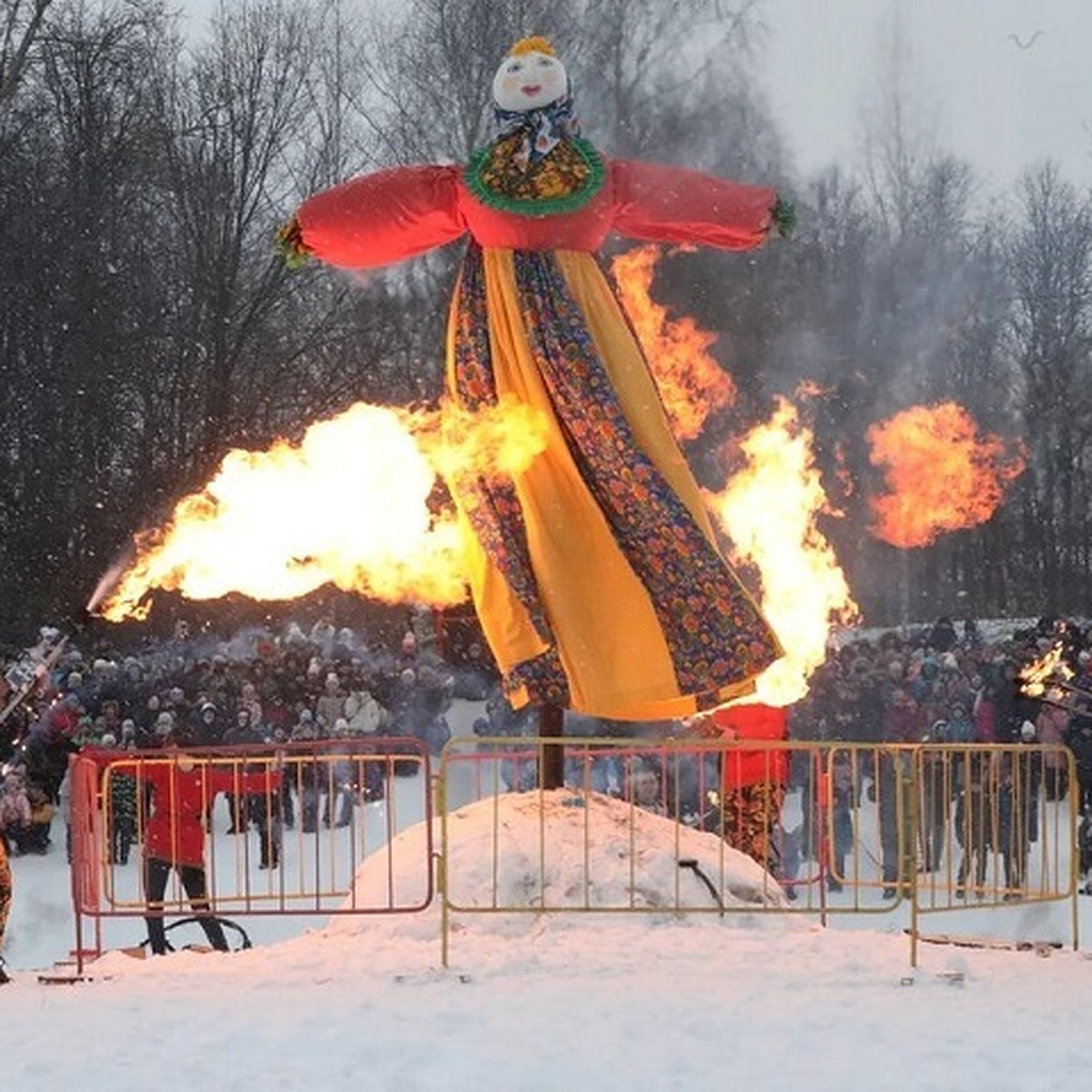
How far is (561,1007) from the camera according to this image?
8.46 m

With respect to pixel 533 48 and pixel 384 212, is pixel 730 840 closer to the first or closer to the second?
pixel 384 212

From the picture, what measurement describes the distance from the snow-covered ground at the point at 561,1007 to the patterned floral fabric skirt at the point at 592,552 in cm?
76

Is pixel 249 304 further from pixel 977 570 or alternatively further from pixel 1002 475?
pixel 977 570

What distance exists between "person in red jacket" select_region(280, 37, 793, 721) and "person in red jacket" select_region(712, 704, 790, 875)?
1936 millimetres

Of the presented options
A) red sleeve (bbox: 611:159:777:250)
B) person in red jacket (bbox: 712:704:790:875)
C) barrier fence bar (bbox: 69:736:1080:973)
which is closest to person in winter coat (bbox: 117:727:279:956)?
barrier fence bar (bbox: 69:736:1080:973)

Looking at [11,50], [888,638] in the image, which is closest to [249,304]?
[11,50]

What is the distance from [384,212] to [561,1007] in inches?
166

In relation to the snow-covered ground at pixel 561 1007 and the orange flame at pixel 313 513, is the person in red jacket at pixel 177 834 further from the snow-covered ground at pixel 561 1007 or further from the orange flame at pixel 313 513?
the snow-covered ground at pixel 561 1007

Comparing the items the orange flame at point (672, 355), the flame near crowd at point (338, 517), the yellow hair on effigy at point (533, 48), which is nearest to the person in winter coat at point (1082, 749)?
the orange flame at point (672, 355)

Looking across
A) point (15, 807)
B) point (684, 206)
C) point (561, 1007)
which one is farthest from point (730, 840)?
point (15, 807)

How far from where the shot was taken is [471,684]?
893 inches

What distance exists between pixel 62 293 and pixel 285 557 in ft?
57.3

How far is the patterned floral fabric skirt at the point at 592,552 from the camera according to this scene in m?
10.2

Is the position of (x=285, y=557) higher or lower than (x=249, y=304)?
lower
